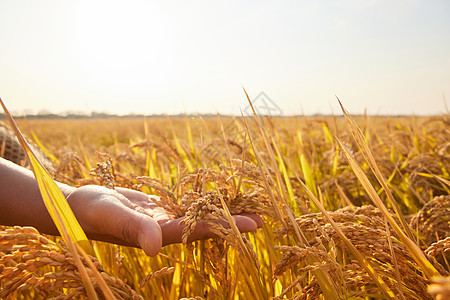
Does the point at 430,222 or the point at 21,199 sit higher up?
the point at 21,199

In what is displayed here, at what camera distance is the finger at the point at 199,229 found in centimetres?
91

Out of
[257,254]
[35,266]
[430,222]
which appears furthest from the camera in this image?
[430,222]

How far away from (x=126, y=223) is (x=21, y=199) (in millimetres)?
601

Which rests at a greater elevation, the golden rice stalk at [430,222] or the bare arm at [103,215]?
the bare arm at [103,215]

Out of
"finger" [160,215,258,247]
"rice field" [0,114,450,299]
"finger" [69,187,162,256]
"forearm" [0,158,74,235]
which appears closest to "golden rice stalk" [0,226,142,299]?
"rice field" [0,114,450,299]

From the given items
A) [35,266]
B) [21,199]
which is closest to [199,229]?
[35,266]

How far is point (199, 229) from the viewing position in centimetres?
91

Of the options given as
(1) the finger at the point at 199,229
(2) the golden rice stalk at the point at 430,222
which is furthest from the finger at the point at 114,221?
(2) the golden rice stalk at the point at 430,222

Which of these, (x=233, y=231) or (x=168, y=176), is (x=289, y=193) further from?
(x=168, y=176)

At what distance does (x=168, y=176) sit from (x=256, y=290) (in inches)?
56.4

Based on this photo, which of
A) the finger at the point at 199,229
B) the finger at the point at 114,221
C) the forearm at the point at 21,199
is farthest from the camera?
the forearm at the point at 21,199

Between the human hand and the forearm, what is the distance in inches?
7.2

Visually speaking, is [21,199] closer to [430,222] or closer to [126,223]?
[126,223]

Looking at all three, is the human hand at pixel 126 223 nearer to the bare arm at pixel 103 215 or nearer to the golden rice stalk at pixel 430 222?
the bare arm at pixel 103 215
